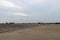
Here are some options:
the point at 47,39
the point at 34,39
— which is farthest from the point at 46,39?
the point at 34,39

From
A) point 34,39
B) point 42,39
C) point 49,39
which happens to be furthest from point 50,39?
point 34,39

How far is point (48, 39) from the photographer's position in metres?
11.0

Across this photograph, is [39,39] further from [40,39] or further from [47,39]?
[47,39]

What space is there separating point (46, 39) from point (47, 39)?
0.32 ft

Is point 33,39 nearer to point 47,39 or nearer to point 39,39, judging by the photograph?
point 39,39

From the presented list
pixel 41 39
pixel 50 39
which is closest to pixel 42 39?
pixel 41 39

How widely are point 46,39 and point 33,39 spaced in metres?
1.30

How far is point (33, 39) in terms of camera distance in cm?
1115

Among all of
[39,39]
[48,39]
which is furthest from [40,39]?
[48,39]

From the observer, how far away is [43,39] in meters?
11.1

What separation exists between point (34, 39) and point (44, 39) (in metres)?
1.00

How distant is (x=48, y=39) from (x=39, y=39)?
89 cm

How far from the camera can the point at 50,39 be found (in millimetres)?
10992

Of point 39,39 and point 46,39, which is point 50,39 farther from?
point 39,39
